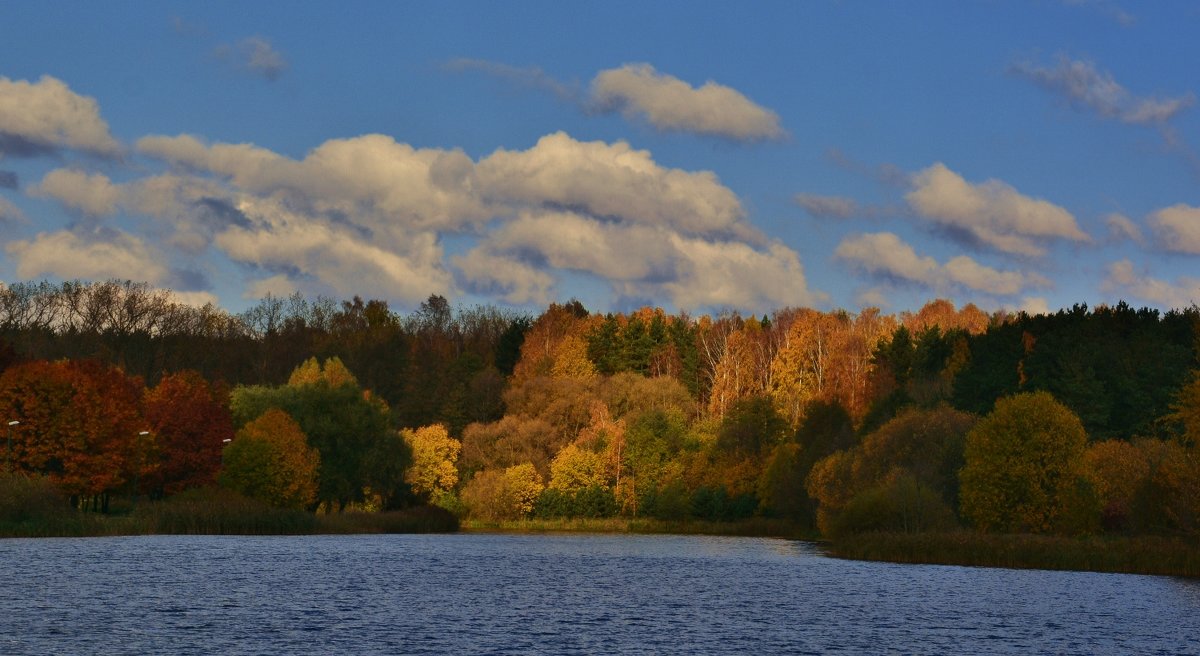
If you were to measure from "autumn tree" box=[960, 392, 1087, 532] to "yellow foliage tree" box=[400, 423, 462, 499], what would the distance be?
8027 centimetres

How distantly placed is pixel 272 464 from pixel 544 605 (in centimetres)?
6972

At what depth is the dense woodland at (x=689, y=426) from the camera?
332ft

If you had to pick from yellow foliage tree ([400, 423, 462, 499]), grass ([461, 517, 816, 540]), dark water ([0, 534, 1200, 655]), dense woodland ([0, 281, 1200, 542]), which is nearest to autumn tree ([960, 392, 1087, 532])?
dense woodland ([0, 281, 1200, 542])

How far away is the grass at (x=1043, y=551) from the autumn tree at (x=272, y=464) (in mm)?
56297

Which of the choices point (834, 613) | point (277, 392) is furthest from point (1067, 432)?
point (277, 392)

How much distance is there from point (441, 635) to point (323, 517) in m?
76.2

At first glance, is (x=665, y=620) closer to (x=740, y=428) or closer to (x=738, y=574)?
(x=738, y=574)

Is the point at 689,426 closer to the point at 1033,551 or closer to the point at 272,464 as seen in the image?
the point at 272,464

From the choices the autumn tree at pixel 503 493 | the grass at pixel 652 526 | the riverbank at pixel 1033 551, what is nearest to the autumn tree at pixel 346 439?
the autumn tree at pixel 503 493

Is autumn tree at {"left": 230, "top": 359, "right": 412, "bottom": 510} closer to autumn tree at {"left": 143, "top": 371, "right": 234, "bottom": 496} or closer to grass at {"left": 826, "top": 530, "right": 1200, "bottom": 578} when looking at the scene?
autumn tree at {"left": 143, "top": 371, "right": 234, "bottom": 496}

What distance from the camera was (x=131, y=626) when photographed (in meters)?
51.4

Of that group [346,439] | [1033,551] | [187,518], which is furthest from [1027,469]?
[346,439]

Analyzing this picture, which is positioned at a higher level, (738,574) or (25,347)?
(25,347)

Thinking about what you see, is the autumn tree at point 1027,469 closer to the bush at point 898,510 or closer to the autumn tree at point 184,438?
the bush at point 898,510
